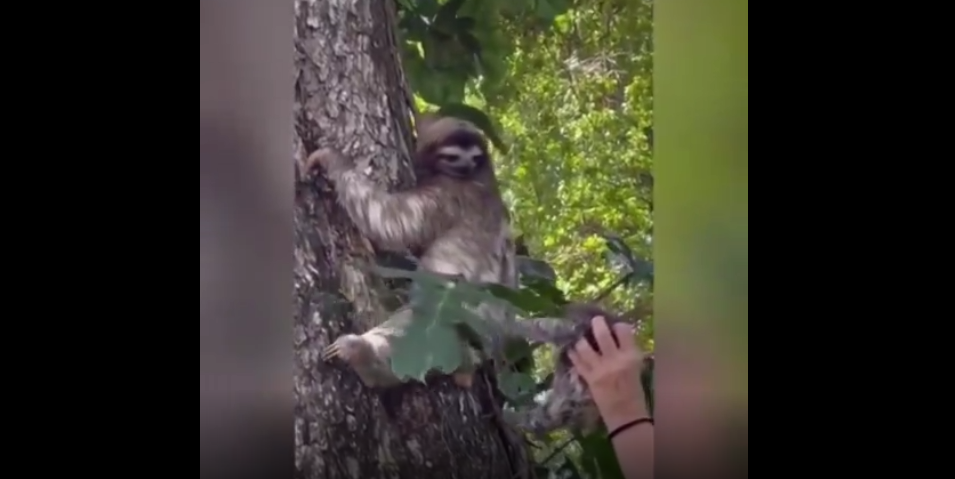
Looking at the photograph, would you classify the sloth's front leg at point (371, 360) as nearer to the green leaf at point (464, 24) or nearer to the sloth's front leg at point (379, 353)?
the sloth's front leg at point (379, 353)

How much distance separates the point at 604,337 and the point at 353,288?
338mm

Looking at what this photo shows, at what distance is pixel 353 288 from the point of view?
4.15 ft

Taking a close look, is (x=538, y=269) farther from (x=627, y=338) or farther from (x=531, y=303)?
(x=627, y=338)

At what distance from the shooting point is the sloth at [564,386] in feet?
4.11

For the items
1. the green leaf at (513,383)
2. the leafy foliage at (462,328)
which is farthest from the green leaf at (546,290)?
the green leaf at (513,383)

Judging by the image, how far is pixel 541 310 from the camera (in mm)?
1258

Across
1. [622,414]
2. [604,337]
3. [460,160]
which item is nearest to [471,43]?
[460,160]

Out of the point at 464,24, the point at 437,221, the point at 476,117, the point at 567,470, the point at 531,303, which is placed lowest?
the point at 567,470

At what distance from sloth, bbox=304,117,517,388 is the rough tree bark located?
0.02 metres
